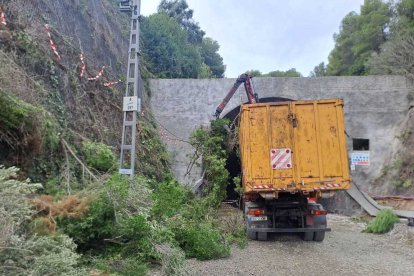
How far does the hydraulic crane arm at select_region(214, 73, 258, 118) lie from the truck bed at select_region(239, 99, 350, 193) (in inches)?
292

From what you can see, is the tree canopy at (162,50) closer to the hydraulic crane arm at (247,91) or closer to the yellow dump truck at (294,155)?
the hydraulic crane arm at (247,91)

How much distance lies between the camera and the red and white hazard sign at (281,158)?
10250 millimetres

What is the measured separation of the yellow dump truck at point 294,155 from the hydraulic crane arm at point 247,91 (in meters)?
7.37

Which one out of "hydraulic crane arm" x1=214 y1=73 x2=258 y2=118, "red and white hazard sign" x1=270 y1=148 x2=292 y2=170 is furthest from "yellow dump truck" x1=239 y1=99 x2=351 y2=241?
"hydraulic crane arm" x1=214 y1=73 x2=258 y2=118

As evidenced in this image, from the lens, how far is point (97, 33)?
1462 centimetres

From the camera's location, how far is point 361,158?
67.4ft

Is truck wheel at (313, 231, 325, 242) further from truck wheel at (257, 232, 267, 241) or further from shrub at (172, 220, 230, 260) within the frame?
shrub at (172, 220, 230, 260)

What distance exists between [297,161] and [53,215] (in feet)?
19.9

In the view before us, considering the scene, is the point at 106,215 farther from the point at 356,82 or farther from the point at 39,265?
the point at 356,82

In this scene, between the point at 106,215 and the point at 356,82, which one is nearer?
the point at 106,215

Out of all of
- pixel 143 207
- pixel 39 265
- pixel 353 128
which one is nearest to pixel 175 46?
pixel 353 128

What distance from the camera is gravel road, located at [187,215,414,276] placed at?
7.54 metres

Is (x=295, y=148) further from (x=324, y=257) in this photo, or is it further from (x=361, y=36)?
(x=361, y=36)

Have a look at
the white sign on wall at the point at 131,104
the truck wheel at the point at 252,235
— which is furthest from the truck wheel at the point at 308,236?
the white sign on wall at the point at 131,104
